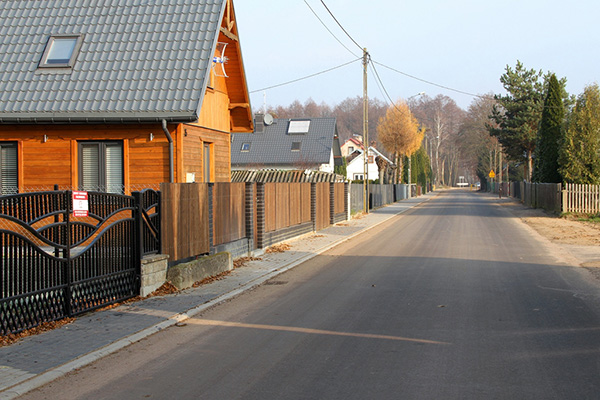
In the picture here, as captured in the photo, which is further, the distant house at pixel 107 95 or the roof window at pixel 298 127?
the roof window at pixel 298 127

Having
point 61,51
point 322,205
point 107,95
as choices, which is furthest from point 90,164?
point 322,205

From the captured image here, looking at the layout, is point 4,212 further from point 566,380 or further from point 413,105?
point 413,105

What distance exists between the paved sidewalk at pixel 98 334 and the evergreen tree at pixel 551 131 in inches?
1233

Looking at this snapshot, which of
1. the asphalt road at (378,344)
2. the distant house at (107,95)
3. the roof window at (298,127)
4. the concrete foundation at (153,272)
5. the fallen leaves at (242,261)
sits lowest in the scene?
the asphalt road at (378,344)

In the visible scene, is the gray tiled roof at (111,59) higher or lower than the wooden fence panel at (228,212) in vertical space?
higher

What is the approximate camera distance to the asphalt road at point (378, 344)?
5.68m

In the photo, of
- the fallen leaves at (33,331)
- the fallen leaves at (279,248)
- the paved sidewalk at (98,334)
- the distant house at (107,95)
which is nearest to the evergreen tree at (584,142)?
the fallen leaves at (279,248)

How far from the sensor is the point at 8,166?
1647 centimetres

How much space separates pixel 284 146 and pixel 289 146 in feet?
1.72

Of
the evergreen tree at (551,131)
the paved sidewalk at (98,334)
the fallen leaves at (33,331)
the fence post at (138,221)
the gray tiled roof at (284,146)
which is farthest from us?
the gray tiled roof at (284,146)

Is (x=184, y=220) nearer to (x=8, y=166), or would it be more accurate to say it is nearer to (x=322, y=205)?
(x=8, y=166)

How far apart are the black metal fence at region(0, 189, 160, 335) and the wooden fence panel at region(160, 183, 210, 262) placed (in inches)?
9.8

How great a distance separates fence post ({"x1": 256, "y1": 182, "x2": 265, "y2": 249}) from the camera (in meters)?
16.1

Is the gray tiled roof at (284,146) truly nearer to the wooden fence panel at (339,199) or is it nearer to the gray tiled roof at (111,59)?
the wooden fence panel at (339,199)
